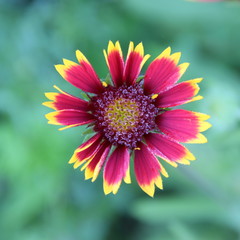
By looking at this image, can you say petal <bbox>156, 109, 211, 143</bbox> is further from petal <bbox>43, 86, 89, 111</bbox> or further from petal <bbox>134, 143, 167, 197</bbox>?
petal <bbox>43, 86, 89, 111</bbox>

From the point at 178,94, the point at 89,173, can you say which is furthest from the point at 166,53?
the point at 89,173

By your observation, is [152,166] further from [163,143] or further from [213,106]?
[213,106]

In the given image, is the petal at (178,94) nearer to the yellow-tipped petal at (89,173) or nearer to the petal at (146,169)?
the petal at (146,169)

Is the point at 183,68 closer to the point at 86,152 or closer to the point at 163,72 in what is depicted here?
the point at 163,72

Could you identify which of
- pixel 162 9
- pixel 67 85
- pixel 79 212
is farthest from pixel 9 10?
pixel 79 212

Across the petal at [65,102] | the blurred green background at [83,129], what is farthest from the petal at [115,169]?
the blurred green background at [83,129]

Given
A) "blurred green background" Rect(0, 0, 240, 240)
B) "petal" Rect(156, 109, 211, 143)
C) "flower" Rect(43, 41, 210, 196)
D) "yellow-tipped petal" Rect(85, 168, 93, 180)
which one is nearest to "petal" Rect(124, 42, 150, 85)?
"flower" Rect(43, 41, 210, 196)

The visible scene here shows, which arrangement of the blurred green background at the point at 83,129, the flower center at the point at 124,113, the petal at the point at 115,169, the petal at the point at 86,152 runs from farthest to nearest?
the blurred green background at the point at 83,129
the flower center at the point at 124,113
the petal at the point at 115,169
the petal at the point at 86,152
